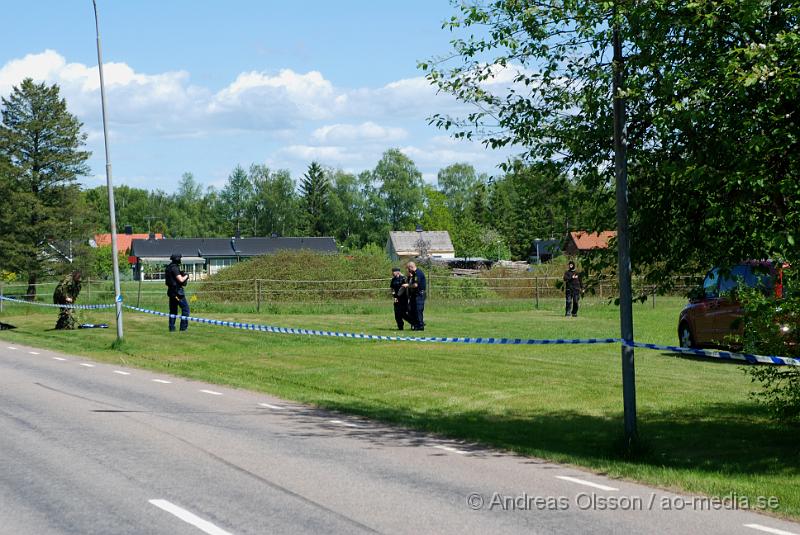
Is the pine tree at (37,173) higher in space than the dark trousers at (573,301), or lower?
higher

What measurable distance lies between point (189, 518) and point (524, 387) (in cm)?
899

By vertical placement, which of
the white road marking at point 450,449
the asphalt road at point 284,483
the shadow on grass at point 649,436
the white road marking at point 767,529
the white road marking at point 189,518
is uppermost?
the white road marking at point 189,518

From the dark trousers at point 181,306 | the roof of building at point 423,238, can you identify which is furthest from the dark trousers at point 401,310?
the roof of building at point 423,238

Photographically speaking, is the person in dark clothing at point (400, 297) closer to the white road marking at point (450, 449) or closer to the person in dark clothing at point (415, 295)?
the person in dark clothing at point (415, 295)

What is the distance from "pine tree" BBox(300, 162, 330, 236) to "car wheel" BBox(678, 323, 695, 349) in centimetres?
12040

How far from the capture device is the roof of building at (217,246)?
12631 centimetres

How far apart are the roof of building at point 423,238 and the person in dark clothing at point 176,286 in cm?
10215

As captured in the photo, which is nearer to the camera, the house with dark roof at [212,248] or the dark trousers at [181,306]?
the dark trousers at [181,306]

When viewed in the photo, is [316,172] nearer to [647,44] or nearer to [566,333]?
[566,333]

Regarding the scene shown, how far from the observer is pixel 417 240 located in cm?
12962

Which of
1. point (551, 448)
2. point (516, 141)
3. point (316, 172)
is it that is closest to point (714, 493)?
point (551, 448)

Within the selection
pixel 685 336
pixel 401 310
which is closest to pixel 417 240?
pixel 401 310

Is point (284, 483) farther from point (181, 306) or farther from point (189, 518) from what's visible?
point (181, 306)

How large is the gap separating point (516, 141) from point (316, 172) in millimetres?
132024
